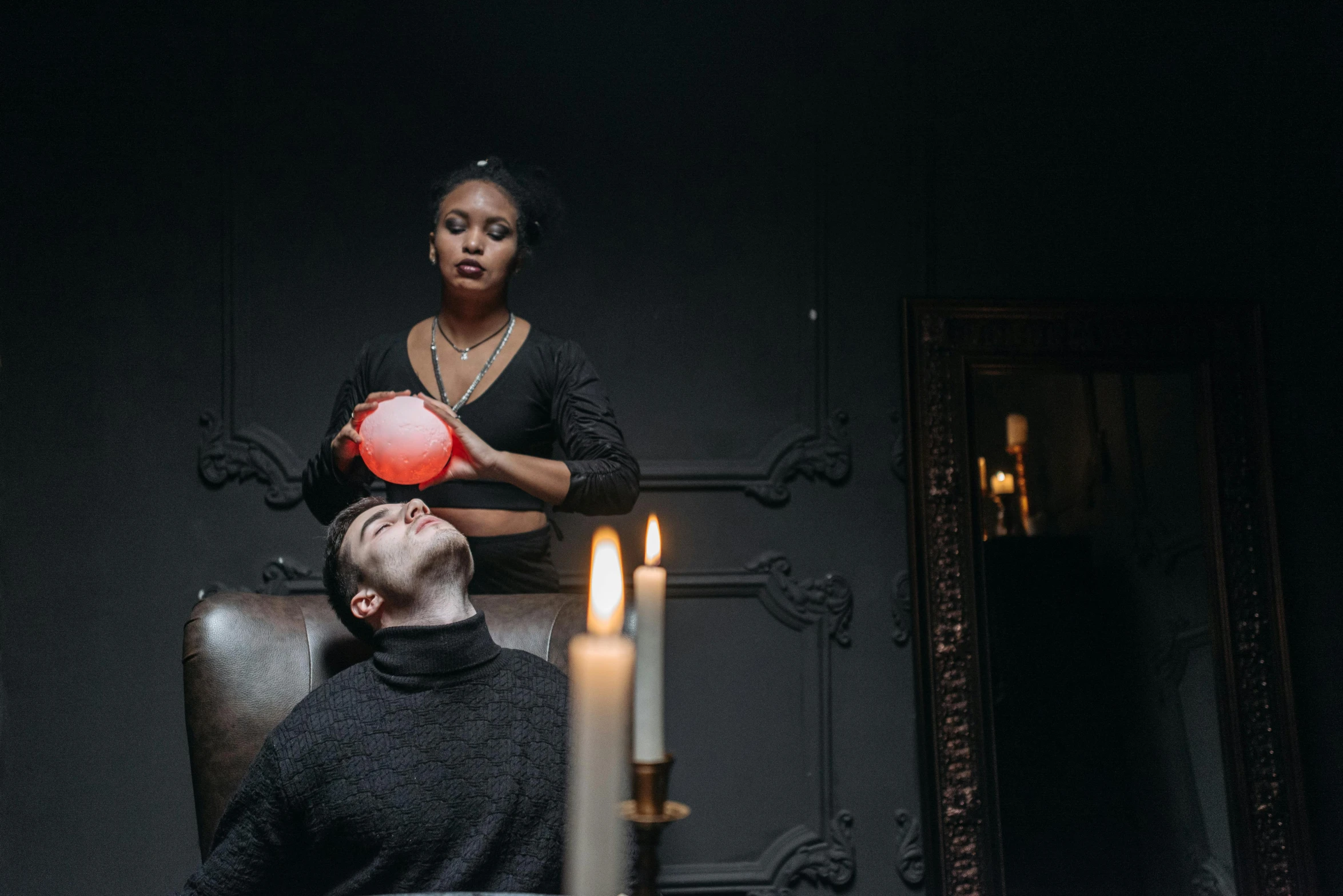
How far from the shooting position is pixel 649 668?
569 millimetres

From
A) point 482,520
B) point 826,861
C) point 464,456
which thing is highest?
point 464,456

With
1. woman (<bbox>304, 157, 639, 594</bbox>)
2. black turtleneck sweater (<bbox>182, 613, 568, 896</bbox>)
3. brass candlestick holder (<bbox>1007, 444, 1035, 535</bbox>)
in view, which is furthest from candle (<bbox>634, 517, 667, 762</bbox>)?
brass candlestick holder (<bbox>1007, 444, 1035, 535</bbox>)

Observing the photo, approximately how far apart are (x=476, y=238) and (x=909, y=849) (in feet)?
6.60

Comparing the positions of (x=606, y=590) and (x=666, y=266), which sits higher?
(x=666, y=266)

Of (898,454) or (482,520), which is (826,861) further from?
(482,520)

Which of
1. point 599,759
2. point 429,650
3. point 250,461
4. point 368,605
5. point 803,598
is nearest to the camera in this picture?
point 599,759

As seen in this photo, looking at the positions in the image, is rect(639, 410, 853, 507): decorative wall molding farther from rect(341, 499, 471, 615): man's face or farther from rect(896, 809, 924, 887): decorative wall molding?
rect(341, 499, 471, 615): man's face

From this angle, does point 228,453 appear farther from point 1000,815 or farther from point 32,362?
point 1000,815

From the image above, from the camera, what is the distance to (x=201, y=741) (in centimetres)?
199

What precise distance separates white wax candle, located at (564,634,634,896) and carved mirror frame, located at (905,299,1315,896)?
106 inches

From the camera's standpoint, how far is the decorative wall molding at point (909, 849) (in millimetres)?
3062

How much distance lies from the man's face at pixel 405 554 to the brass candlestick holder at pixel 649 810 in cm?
132

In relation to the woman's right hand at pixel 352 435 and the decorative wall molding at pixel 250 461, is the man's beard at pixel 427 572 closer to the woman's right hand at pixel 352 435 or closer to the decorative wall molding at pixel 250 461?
the woman's right hand at pixel 352 435

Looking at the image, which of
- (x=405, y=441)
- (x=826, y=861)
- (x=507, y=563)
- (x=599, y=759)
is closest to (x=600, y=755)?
Result: (x=599, y=759)
